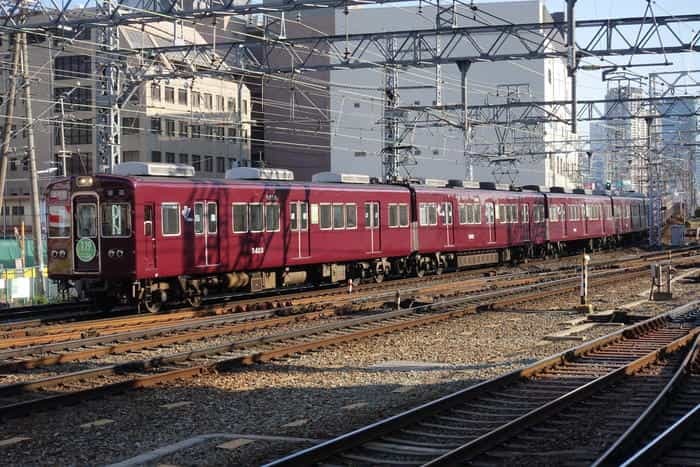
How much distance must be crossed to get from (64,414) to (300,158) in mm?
67799

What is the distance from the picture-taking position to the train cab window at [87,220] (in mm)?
20125

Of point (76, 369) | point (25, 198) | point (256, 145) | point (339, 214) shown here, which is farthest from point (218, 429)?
point (256, 145)

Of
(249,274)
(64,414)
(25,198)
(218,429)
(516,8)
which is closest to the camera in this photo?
(218,429)

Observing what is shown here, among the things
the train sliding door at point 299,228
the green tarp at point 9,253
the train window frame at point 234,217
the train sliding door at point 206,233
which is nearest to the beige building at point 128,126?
the green tarp at point 9,253

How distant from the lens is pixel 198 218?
837 inches

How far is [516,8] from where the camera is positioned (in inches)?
2761

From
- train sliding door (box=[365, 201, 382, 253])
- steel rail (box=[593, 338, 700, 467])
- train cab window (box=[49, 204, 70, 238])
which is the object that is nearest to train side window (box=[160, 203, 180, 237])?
train cab window (box=[49, 204, 70, 238])

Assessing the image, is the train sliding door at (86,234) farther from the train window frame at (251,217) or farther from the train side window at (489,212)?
the train side window at (489,212)

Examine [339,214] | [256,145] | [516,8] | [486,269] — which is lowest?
[486,269]

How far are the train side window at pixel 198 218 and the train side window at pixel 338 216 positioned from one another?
5597mm

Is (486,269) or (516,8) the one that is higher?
(516,8)

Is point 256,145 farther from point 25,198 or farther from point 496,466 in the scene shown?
point 496,466

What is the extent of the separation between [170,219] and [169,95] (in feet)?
155

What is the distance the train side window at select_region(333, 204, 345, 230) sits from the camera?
1032 inches
